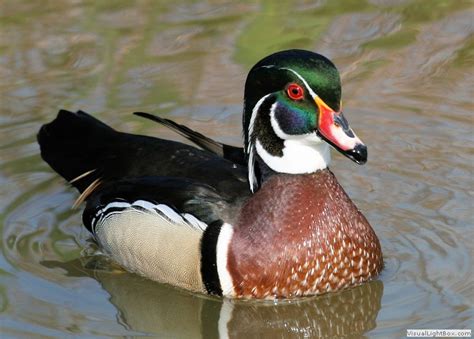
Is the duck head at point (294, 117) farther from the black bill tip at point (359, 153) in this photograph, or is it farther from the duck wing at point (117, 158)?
the duck wing at point (117, 158)

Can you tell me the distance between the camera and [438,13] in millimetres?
10500

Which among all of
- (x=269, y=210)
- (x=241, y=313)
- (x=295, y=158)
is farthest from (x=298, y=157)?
(x=241, y=313)

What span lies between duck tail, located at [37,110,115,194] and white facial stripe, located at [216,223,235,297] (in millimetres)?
1235

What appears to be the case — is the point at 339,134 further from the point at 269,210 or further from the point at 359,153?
the point at 269,210

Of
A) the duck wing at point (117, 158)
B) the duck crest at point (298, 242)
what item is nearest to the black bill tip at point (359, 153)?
the duck crest at point (298, 242)

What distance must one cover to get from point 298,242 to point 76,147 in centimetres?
195

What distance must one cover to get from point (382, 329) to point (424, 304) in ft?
1.07

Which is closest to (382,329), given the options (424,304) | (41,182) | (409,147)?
(424,304)

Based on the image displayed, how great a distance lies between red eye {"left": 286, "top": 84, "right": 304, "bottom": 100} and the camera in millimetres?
6359

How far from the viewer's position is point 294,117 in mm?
6430

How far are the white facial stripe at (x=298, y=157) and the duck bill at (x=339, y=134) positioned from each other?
271mm

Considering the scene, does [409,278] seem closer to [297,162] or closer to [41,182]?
[297,162]

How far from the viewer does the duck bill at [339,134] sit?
6.21 meters

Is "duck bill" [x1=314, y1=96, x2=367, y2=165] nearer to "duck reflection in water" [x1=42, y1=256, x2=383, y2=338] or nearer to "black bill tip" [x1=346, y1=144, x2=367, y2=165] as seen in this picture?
"black bill tip" [x1=346, y1=144, x2=367, y2=165]
